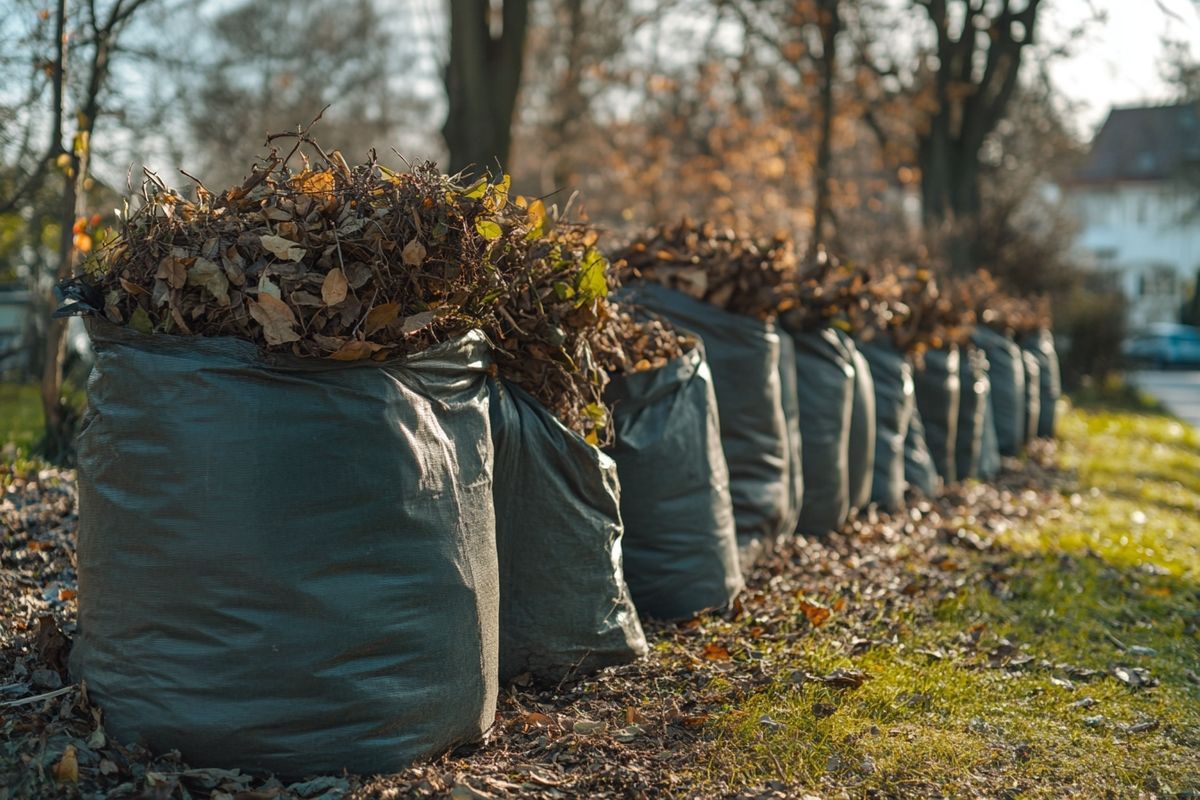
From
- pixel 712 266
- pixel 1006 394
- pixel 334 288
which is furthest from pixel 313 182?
pixel 1006 394

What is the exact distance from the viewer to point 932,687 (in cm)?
364

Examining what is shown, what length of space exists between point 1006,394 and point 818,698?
22.5 feet

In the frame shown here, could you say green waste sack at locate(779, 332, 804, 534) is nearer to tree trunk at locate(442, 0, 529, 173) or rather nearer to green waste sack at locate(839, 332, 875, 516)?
green waste sack at locate(839, 332, 875, 516)

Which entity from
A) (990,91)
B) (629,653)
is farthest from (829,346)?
(990,91)


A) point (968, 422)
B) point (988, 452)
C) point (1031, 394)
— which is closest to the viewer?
point (968, 422)

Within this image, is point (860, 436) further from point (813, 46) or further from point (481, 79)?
point (813, 46)

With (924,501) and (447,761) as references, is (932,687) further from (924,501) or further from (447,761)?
(924,501)

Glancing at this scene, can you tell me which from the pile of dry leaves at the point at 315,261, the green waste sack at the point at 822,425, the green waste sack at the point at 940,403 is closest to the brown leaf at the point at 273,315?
the pile of dry leaves at the point at 315,261

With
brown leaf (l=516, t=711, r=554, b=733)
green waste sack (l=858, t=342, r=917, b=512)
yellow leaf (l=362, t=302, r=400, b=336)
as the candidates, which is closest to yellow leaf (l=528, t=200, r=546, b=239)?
yellow leaf (l=362, t=302, r=400, b=336)

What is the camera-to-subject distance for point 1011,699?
3615 millimetres

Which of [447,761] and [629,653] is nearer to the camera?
[447,761]

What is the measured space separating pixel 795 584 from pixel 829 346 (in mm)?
1413

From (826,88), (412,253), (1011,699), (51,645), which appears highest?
(826,88)

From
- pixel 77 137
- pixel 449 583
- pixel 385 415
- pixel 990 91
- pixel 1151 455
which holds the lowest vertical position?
pixel 1151 455
